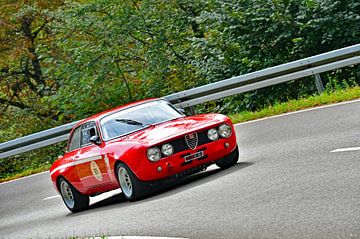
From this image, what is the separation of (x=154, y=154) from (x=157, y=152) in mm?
47

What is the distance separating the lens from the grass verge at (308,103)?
664 inches

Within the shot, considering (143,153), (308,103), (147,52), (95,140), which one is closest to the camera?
(143,153)

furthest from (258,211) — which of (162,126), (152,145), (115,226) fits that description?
(162,126)

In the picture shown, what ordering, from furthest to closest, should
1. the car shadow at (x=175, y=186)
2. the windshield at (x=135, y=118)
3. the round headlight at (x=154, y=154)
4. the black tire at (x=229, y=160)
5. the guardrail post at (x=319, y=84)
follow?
1. the guardrail post at (x=319, y=84)
2. the windshield at (x=135, y=118)
3. the black tire at (x=229, y=160)
4. the car shadow at (x=175, y=186)
5. the round headlight at (x=154, y=154)

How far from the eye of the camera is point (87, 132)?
1410 centimetres

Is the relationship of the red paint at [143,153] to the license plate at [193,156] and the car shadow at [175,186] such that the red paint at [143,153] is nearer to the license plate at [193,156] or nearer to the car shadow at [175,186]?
the license plate at [193,156]

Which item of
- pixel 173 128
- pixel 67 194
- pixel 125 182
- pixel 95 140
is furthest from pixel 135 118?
pixel 67 194

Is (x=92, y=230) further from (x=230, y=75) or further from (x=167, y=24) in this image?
(x=167, y=24)

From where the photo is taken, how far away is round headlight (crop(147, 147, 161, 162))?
1223cm

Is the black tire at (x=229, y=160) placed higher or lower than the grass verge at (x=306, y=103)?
higher

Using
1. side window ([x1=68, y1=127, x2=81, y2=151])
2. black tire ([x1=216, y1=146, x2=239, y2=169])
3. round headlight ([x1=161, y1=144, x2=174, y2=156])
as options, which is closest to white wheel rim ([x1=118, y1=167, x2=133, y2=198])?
round headlight ([x1=161, y1=144, x2=174, y2=156])

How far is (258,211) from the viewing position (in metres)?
9.12

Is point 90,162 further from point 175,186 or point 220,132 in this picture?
point 220,132

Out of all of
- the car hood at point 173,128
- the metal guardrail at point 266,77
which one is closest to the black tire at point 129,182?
the car hood at point 173,128
